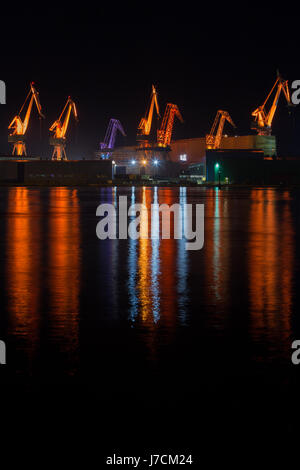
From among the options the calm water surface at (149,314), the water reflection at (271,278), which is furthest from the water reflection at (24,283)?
the water reflection at (271,278)

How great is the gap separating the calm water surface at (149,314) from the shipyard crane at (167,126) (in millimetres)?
144175

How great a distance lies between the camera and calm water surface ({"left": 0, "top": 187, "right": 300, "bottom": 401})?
6930 millimetres

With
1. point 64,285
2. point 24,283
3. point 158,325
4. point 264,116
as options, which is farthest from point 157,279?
point 264,116

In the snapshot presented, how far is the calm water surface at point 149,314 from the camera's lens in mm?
6930

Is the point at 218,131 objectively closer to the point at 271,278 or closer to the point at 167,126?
the point at 167,126

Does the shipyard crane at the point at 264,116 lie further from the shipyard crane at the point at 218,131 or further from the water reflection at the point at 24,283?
the water reflection at the point at 24,283

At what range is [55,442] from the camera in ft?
17.4

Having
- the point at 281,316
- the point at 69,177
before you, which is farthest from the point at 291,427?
the point at 69,177

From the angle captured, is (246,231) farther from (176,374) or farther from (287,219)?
(176,374)

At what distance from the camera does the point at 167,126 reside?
16725 cm

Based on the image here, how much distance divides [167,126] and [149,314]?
524 feet
